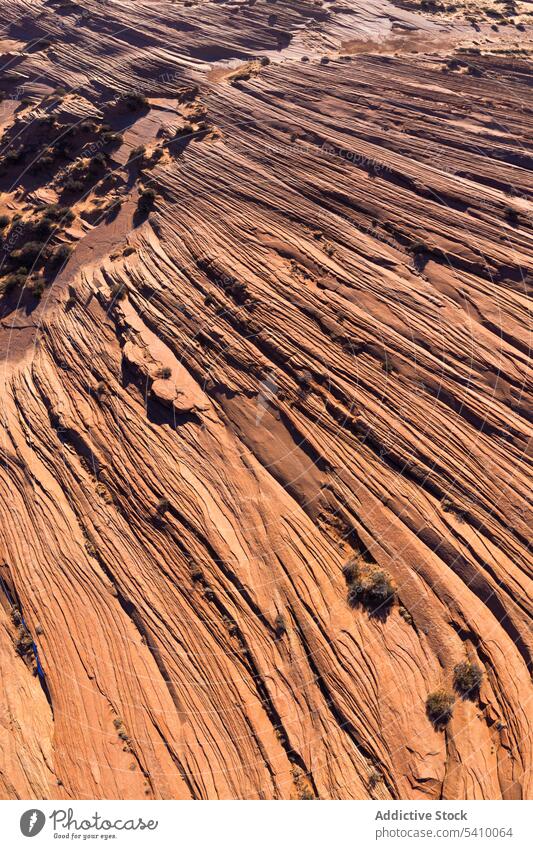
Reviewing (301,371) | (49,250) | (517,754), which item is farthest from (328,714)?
(49,250)

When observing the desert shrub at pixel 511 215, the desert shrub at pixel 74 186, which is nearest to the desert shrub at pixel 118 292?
the desert shrub at pixel 74 186

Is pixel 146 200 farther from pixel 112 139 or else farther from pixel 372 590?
pixel 372 590

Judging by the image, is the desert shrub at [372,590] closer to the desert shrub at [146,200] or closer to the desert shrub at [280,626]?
the desert shrub at [280,626]

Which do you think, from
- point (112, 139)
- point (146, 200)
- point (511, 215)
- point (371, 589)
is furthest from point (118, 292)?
point (511, 215)

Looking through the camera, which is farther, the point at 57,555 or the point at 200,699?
the point at 57,555

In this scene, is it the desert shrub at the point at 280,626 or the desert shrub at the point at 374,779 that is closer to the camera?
the desert shrub at the point at 374,779

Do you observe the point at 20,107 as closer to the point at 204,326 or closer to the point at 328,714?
the point at 204,326
